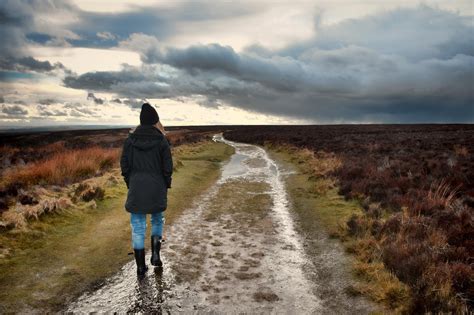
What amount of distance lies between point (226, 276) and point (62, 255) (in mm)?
3384

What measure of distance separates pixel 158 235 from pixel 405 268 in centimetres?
422

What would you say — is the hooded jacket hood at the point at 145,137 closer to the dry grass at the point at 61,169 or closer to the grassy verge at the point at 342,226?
the grassy verge at the point at 342,226

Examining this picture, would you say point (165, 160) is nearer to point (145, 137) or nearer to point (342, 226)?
point (145, 137)

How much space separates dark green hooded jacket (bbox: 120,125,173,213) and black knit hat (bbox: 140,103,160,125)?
88 millimetres

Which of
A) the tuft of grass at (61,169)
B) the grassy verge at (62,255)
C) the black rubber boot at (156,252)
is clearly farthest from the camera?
the tuft of grass at (61,169)

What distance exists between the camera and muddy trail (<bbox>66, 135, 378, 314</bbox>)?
5027 millimetres

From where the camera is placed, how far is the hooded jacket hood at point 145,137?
5.72 meters

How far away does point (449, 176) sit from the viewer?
1330 centimetres

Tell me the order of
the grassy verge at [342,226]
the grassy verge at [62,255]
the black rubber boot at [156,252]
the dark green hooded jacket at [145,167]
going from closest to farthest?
the grassy verge at [342,226] < the grassy verge at [62,255] < the dark green hooded jacket at [145,167] < the black rubber boot at [156,252]

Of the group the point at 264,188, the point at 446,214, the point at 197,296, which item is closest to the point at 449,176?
the point at 446,214

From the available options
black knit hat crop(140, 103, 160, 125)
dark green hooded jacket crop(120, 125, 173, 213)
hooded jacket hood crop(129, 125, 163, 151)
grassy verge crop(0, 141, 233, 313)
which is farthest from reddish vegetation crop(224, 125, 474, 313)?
grassy verge crop(0, 141, 233, 313)

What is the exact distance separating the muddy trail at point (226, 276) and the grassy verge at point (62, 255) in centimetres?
39

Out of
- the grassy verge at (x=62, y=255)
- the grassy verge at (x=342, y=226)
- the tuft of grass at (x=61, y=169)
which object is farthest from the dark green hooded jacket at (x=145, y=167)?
the tuft of grass at (x=61, y=169)

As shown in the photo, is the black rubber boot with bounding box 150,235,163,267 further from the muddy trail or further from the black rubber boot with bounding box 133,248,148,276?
the black rubber boot with bounding box 133,248,148,276
